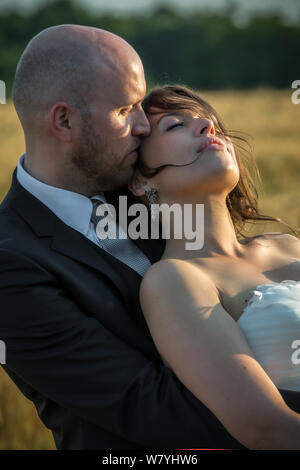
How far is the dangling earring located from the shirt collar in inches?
10.5

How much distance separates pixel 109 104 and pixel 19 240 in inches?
30.0

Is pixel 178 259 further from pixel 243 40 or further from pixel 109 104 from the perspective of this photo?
pixel 243 40

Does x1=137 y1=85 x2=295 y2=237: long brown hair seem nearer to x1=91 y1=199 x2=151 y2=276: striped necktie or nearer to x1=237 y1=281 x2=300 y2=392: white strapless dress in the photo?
x1=91 y1=199 x2=151 y2=276: striped necktie

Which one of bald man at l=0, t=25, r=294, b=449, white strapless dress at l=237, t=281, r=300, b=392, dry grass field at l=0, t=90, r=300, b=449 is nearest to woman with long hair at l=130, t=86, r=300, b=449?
white strapless dress at l=237, t=281, r=300, b=392

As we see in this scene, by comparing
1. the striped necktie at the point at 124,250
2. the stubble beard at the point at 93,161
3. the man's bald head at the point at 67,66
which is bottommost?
the striped necktie at the point at 124,250

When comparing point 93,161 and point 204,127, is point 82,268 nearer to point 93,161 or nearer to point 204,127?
point 93,161

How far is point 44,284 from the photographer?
10.0 feet

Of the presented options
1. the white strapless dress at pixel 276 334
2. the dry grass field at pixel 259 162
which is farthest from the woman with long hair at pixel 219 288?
the dry grass field at pixel 259 162

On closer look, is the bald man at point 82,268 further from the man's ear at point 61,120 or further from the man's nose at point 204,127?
the man's nose at point 204,127

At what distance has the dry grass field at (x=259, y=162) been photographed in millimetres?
5238

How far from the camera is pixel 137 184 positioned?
3537 mm

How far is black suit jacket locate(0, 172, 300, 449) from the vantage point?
2.86m

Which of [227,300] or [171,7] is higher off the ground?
[227,300]
